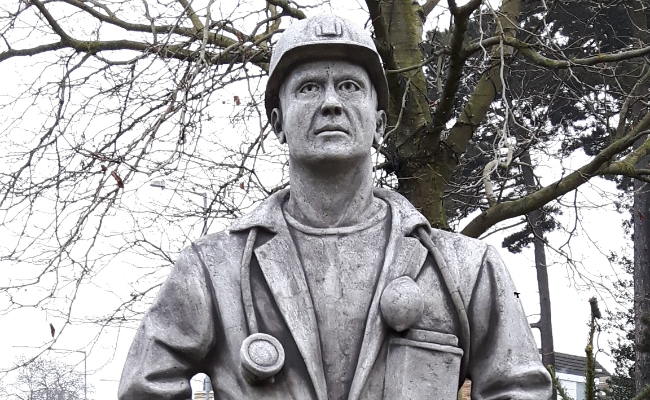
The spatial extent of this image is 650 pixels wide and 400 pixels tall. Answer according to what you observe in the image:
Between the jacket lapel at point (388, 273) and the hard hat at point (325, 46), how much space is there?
0.58 metres

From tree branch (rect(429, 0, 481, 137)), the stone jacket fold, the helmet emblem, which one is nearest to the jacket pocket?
the stone jacket fold

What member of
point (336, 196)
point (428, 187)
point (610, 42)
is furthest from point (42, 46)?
point (610, 42)

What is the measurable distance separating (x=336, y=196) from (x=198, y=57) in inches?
242

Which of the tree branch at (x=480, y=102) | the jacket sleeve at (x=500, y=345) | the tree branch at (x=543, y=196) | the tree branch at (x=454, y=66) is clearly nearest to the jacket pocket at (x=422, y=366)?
the jacket sleeve at (x=500, y=345)

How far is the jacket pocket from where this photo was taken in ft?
12.4

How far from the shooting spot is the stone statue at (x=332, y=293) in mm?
3822

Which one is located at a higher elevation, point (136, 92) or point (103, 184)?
point (136, 92)

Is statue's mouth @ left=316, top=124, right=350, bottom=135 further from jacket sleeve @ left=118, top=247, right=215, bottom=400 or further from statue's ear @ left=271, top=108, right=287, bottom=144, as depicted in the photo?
jacket sleeve @ left=118, top=247, right=215, bottom=400

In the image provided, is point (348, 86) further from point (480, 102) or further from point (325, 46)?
point (480, 102)

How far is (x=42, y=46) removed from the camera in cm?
1160

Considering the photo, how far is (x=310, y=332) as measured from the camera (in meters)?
3.87

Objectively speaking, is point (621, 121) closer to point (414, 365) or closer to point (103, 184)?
point (103, 184)

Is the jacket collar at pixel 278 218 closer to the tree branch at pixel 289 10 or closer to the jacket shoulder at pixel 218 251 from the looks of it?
the jacket shoulder at pixel 218 251

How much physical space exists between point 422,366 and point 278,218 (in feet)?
2.63
